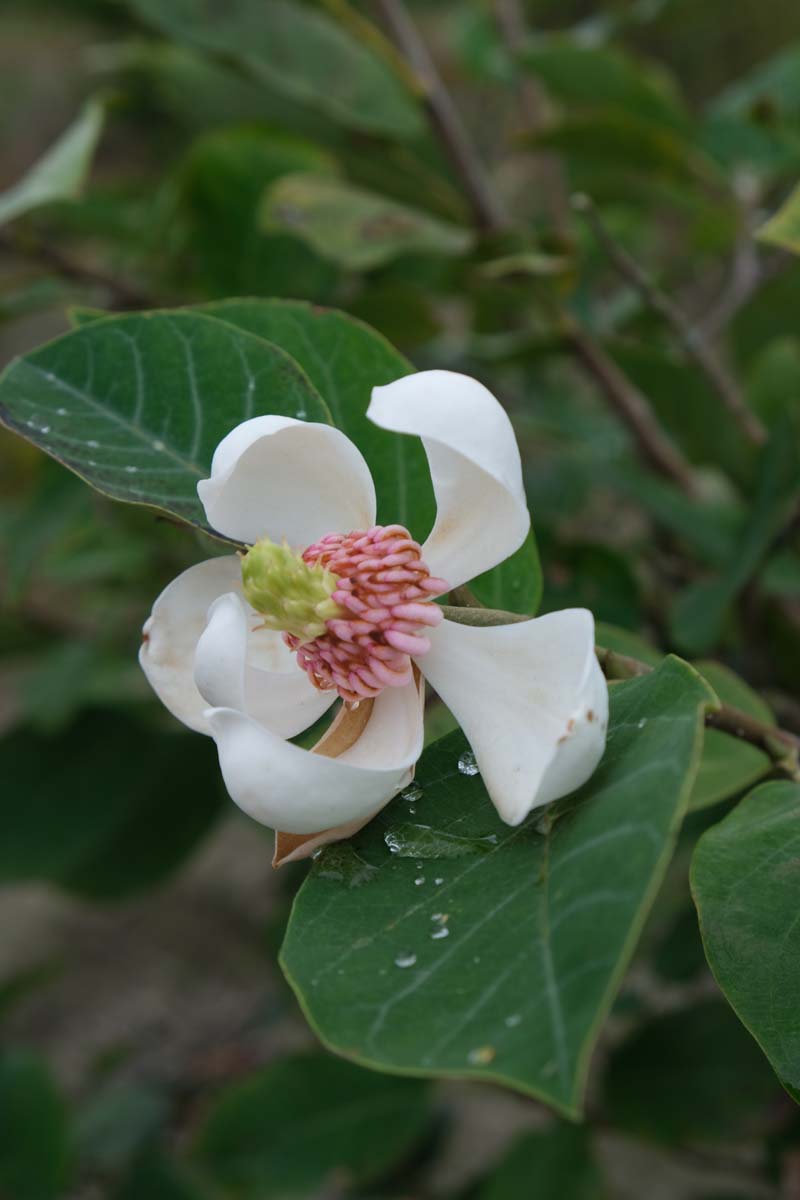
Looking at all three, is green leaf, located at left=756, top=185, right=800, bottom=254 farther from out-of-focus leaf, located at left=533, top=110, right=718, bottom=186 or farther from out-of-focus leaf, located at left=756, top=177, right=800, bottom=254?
out-of-focus leaf, located at left=533, top=110, right=718, bottom=186

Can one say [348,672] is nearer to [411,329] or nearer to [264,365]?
[264,365]

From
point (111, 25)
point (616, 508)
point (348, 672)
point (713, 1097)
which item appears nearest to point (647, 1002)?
point (713, 1097)

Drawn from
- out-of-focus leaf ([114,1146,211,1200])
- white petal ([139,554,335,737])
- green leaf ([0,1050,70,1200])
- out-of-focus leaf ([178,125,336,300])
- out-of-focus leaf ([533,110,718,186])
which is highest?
out-of-focus leaf ([533,110,718,186])

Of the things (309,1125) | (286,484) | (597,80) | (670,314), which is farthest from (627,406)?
(309,1125)

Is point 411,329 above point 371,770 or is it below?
below

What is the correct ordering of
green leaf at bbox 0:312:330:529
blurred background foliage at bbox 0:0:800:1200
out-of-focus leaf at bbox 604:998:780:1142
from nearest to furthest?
green leaf at bbox 0:312:330:529 → blurred background foliage at bbox 0:0:800:1200 → out-of-focus leaf at bbox 604:998:780:1142

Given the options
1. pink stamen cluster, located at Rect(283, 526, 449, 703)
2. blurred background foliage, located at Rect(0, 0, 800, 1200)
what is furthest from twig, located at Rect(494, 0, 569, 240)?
pink stamen cluster, located at Rect(283, 526, 449, 703)

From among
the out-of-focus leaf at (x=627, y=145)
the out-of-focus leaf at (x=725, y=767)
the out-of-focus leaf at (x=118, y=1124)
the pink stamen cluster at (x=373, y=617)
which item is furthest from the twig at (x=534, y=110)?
the out-of-focus leaf at (x=118, y=1124)
